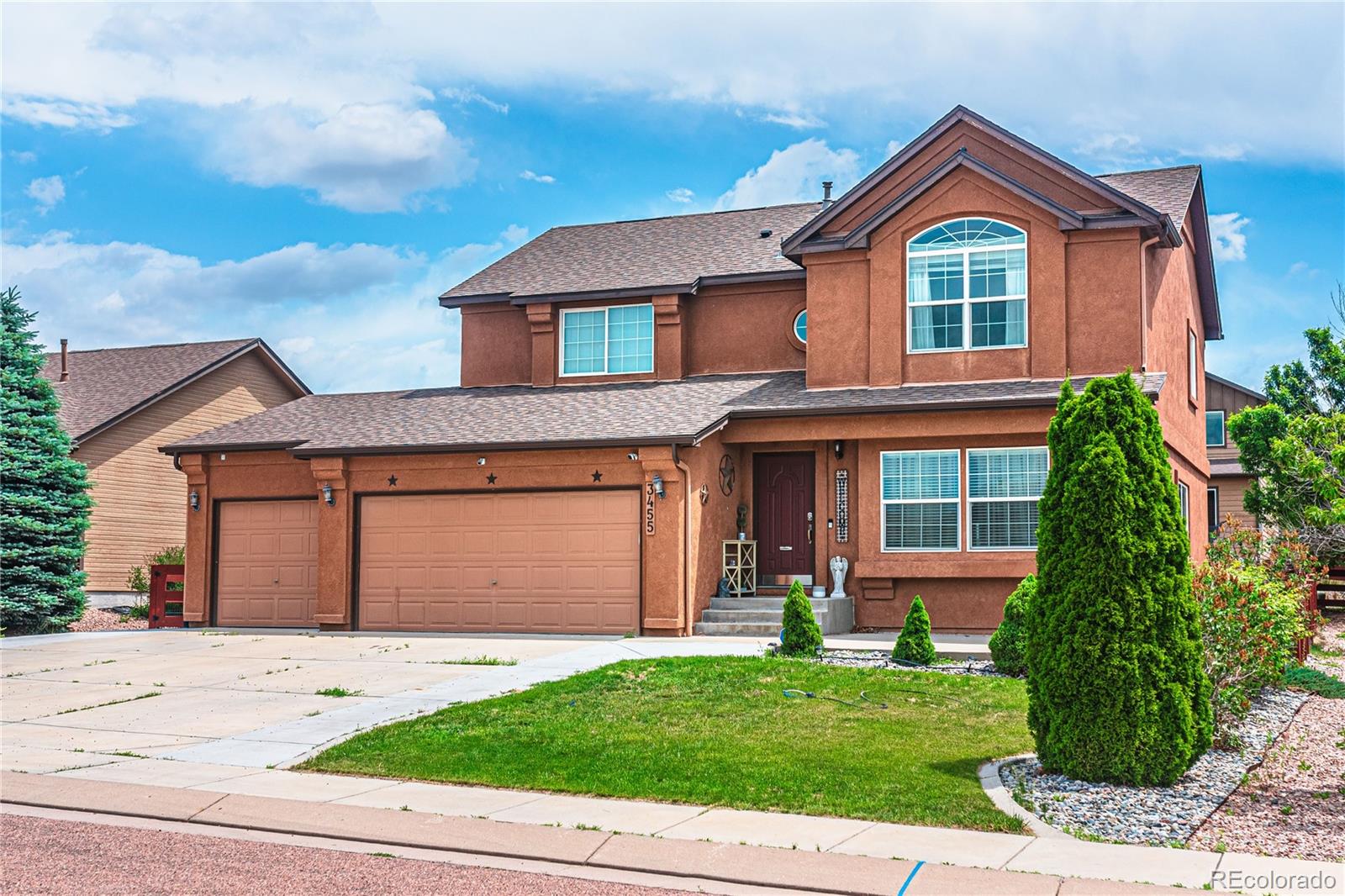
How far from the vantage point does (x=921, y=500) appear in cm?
1923

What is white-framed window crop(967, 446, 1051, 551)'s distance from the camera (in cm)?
1861

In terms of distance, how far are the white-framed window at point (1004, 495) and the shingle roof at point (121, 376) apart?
18943 millimetres

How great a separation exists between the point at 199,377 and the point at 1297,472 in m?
24.5

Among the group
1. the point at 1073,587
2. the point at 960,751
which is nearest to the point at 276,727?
the point at 960,751

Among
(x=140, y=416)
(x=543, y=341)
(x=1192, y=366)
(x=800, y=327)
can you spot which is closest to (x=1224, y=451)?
(x=1192, y=366)

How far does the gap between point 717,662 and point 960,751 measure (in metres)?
4.89

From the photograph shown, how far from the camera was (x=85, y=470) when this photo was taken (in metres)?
22.8

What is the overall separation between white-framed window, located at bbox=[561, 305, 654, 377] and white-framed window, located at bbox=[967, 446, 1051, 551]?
22.8ft

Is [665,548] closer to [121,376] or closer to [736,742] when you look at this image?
Result: [736,742]

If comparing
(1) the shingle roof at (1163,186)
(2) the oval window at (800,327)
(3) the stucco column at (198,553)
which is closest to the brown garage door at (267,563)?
(3) the stucco column at (198,553)

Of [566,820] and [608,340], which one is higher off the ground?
[608,340]

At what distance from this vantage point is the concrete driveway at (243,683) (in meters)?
11.0

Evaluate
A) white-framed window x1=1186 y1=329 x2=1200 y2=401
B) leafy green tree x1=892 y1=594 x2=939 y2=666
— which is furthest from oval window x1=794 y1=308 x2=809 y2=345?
leafy green tree x1=892 y1=594 x2=939 y2=666

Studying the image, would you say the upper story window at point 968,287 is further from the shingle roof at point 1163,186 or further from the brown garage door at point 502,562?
the brown garage door at point 502,562
